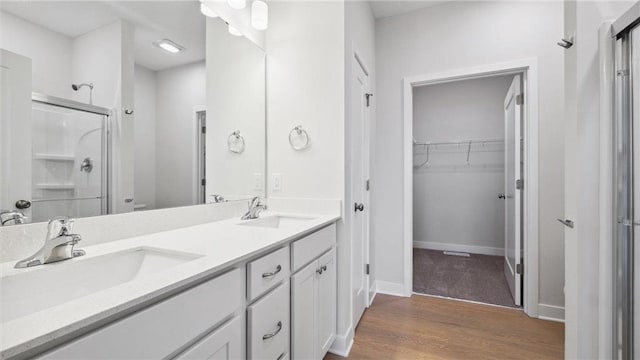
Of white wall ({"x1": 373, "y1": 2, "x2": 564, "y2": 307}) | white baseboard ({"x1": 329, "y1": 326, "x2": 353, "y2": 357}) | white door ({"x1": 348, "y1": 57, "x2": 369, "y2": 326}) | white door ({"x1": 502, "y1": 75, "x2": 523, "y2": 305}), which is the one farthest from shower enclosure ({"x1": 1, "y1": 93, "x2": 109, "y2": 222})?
white door ({"x1": 502, "y1": 75, "x2": 523, "y2": 305})

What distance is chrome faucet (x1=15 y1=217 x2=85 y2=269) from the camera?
0.75 meters

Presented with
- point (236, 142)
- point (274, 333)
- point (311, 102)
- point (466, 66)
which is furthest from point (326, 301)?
point (466, 66)

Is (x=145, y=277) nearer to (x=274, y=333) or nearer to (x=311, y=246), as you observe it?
(x=274, y=333)

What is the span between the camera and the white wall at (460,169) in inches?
149

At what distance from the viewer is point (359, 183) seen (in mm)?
2086

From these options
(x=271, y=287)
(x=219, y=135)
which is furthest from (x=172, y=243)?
(x=219, y=135)

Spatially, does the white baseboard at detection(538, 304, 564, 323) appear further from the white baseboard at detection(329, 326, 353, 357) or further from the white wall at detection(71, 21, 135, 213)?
the white wall at detection(71, 21, 135, 213)

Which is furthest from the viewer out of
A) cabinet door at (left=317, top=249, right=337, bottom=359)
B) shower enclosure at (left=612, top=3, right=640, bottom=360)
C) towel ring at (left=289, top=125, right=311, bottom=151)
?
towel ring at (left=289, top=125, right=311, bottom=151)

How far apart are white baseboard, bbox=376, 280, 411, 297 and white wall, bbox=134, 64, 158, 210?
7.07 ft

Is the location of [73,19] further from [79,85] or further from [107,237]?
[107,237]

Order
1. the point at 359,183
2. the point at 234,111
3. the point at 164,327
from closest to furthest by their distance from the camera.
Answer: the point at 164,327, the point at 234,111, the point at 359,183

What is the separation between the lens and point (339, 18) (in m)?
1.72

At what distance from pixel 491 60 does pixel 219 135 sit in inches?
91.2

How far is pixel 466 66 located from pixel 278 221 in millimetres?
2128
